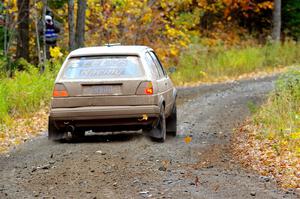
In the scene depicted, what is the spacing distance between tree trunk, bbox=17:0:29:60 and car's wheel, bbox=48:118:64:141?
51.9ft

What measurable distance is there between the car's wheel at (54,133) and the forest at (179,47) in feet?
3.44

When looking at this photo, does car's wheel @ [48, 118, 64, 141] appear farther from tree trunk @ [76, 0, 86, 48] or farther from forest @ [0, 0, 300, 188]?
tree trunk @ [76, 0, 86, 48]

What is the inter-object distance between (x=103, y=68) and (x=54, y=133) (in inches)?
58.1

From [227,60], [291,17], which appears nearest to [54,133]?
[227,60]

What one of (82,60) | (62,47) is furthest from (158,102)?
(62,47)

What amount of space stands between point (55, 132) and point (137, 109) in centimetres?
161

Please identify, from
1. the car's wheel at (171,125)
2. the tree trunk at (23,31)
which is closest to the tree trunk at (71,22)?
the tree trunk at (23,31)

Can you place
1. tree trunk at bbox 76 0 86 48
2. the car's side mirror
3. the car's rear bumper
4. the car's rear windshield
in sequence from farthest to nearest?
the car's side mirror, tree trunk at bbox 76 0 86 48, the car's rear windshield, the car's rear bumper

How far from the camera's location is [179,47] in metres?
31.1

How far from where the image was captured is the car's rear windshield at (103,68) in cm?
1199

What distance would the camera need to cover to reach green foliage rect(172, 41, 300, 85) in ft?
94.0

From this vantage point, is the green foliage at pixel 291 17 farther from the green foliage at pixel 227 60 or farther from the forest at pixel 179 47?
the green foliage at pixel 227 60

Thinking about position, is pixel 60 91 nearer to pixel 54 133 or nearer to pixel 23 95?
pixel 54 133

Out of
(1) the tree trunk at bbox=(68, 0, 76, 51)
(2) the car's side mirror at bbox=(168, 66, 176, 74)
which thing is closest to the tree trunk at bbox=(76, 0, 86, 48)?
(1) the tree trunk at bbox=(68, 0, 76, 51)
